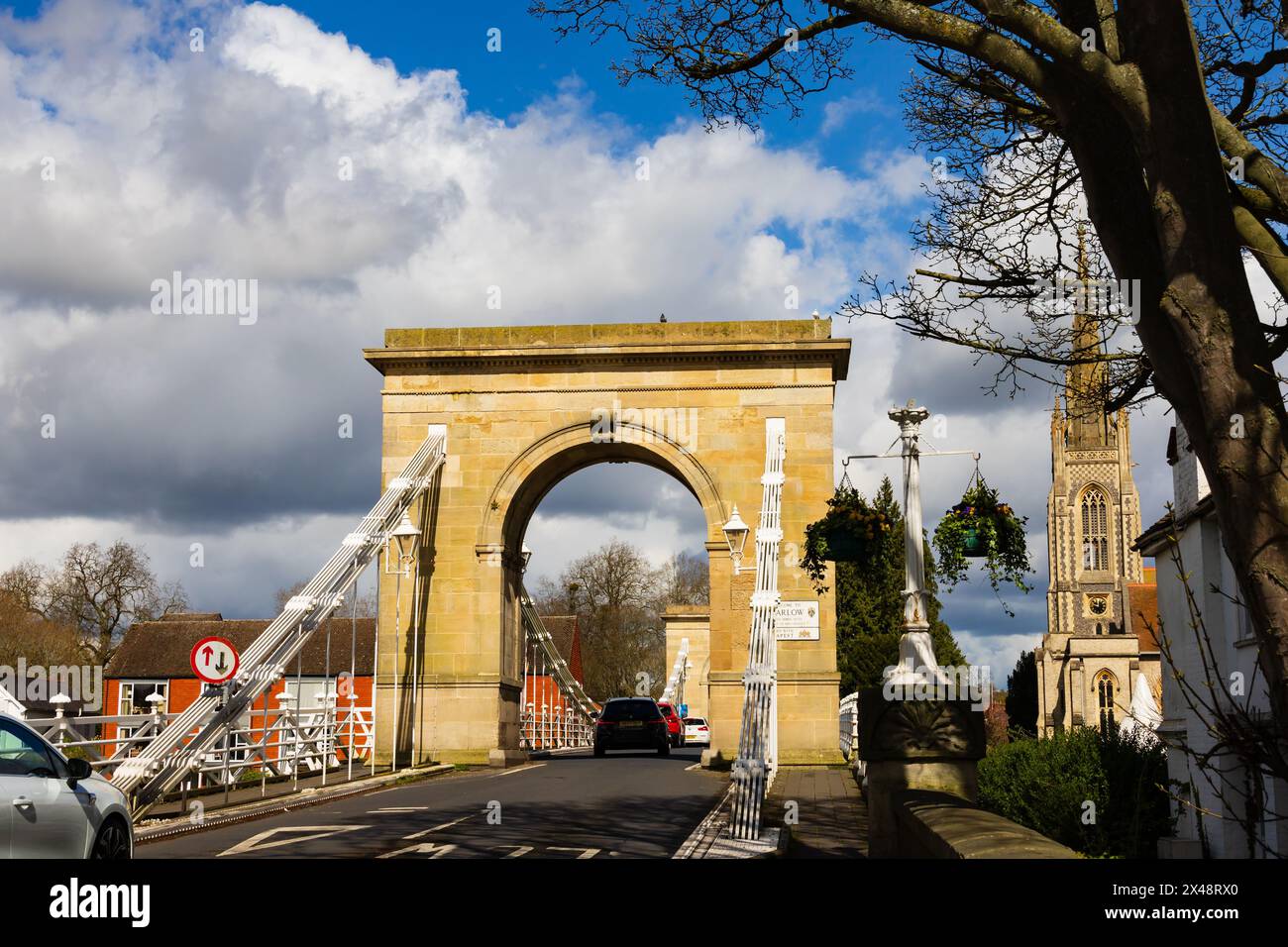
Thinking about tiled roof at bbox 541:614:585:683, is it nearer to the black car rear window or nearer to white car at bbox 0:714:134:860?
the black car rear window

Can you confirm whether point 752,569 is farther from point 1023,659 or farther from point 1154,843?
point 1023,659

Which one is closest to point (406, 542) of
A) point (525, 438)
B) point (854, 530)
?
point (525, 438)

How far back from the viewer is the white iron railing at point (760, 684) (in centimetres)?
1137

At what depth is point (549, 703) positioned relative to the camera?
37000 mm

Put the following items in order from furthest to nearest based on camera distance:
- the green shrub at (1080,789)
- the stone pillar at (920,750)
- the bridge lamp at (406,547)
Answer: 1. the bridge lamp at (406,547)
2. the green shrub at (1080,789)
3. the stone pillar at (920,750)

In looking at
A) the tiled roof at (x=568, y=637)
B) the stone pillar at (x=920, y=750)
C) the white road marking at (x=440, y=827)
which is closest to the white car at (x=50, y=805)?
the white road marking at (x=440, y=827)

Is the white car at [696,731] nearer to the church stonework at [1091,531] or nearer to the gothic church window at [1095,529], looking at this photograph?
the church stonework at [1091,531]

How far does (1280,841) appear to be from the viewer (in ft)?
39.0

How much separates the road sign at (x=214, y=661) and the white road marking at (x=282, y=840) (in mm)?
2632

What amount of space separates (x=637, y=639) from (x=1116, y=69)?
63.6 metres

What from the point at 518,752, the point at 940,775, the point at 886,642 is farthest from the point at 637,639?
the point at 940,775

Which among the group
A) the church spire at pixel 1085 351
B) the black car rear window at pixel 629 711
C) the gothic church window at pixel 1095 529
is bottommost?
the black car rear window at pixel 629 711

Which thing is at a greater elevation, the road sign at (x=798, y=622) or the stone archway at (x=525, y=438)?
the stone archway at (x=525, y=438)
